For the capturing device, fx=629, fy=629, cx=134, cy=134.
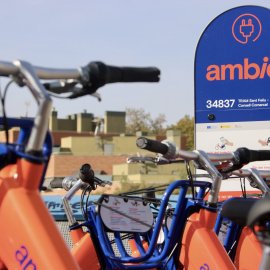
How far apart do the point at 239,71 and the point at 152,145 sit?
406cm

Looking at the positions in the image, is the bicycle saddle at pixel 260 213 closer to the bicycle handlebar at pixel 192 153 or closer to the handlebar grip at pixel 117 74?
the handlebar grip at pixel 117 74

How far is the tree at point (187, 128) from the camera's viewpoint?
7162 cm

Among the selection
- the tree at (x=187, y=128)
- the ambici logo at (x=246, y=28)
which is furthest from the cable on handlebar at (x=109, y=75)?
the tree at (x=187, y=128)

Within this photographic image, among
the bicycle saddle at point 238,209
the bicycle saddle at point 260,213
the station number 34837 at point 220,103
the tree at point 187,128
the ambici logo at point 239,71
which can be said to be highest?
the ambici logo at point 239,71

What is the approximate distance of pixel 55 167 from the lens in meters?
63.2

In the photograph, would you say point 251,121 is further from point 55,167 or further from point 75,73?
point 55,167

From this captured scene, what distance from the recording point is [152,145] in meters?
3.55

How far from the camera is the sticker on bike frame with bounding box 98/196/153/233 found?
482 centimetres

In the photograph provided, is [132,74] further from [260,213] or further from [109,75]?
[260,213]

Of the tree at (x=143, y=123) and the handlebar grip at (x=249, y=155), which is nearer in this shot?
the handlebar grip at (x=249, y=155)

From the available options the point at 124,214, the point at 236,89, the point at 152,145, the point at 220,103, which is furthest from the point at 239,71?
the point at 152,145

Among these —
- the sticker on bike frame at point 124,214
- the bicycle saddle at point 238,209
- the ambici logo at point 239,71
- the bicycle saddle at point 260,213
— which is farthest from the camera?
the ambici logo at point 239,71

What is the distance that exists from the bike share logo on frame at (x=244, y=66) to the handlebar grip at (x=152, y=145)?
3.92m

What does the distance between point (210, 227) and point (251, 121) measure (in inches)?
141
